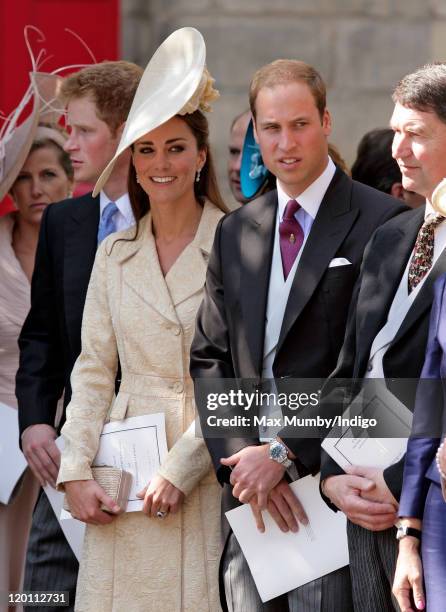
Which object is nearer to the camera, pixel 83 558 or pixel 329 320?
pixel 329 320

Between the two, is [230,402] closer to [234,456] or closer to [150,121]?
[234,456]

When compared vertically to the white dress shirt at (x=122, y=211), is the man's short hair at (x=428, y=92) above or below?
below

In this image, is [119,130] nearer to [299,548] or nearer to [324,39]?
[299,548]

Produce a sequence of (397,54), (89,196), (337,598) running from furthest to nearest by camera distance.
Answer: (397,54)
(89,196)
(337,598)

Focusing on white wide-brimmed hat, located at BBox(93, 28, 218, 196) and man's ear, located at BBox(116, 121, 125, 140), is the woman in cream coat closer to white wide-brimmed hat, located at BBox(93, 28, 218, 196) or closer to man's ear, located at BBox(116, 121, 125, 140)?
white wide-brimmed hat, located at BBox(93, 28, 218, 196)

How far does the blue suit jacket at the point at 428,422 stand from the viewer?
138 inches

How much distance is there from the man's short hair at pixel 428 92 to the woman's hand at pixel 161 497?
139cm

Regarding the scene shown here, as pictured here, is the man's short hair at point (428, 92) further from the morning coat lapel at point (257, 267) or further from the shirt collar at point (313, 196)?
the morning coat lapel at point (257, 267)

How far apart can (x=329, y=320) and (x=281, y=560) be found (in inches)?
28.0

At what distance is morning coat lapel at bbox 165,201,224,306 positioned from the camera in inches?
178

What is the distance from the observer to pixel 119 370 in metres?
4.65

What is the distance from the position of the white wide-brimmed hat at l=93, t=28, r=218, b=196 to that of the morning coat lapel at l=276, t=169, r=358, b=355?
0.60 m

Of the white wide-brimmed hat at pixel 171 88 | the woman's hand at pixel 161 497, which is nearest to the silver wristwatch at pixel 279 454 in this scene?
the woman's hand at pixel 161 497

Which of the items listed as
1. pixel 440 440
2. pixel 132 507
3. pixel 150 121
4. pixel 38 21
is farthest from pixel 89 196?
pixel 38 21
